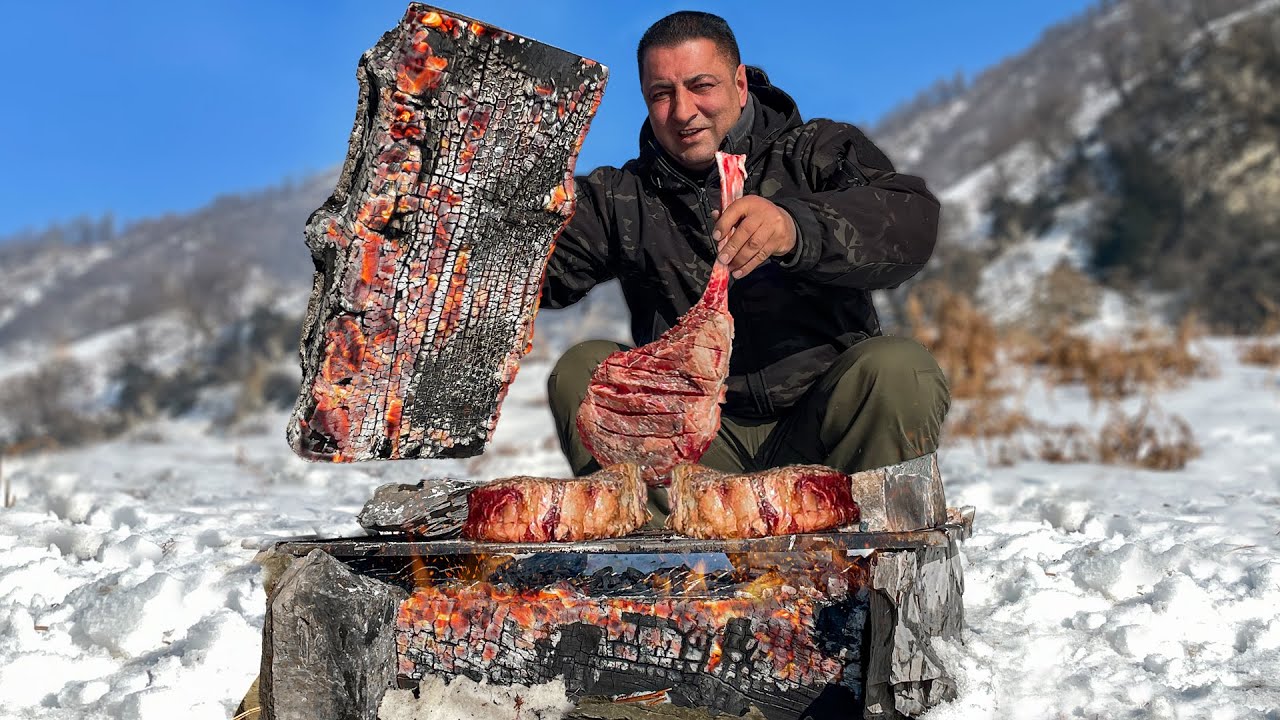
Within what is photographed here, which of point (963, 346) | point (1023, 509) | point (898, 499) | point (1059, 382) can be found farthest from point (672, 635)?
point (1059, 382)

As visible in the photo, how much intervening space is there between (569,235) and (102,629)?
1851 mm

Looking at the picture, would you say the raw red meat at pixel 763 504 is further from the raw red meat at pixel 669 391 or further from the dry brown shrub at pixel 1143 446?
the dry brown shrub at pixel 1143 446

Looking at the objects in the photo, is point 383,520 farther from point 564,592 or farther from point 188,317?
point 188,317

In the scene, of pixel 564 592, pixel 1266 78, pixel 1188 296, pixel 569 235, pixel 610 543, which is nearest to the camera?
pixel 610 543

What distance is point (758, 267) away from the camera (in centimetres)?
329

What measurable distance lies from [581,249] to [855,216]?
1.04 m

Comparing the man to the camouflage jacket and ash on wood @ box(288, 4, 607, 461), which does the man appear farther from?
ash on wood @ box(288, 4, 607, 461)

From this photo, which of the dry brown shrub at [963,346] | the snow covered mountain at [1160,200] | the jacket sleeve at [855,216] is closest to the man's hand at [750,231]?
the jacket sleeve at [855,216]

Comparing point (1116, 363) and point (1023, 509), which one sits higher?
point (1116, 363)

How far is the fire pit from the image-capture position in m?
2.33

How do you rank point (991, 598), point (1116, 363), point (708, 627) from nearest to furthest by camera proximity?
point (708, 627), point (991, 598), point (1116, 363)

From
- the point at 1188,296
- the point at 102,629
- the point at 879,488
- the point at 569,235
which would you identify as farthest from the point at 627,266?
the point at 1188,296

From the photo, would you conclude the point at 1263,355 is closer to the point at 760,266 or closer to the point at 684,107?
the point at 760,266

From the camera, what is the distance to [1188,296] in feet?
60.2
